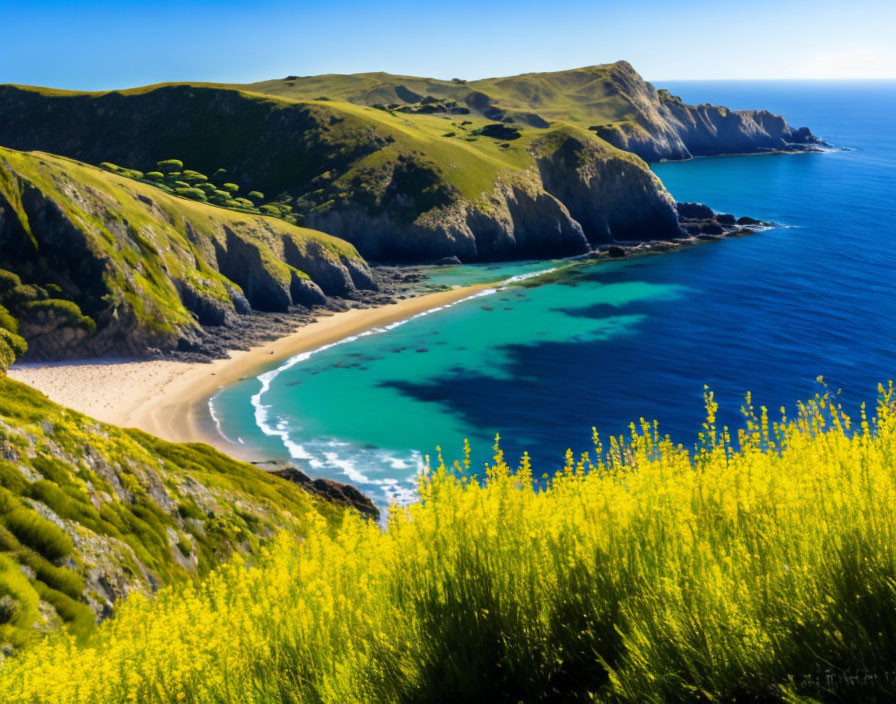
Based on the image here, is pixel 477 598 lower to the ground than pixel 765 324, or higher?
higher

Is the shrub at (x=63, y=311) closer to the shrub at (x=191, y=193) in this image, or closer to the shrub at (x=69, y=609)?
the shrub at (x=191, y=193)

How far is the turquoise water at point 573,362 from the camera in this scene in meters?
60.1

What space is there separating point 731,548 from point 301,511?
33263 millimetres

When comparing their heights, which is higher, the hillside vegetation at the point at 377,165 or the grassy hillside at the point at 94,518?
the hillside vegetation at the point at 377,165

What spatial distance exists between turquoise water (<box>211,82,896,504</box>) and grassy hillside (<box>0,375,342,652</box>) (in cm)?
1924

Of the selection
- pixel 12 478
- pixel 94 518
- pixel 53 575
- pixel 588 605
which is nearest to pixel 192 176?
pixel 94 518

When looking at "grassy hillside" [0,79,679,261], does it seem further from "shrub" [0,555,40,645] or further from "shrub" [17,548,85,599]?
"shrub" [0,555,40,645]

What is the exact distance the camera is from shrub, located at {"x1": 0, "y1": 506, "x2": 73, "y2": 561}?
2108 cm

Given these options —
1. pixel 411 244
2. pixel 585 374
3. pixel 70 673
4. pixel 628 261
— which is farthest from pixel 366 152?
pixel 70 673

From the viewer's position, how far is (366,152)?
14788 centimetres

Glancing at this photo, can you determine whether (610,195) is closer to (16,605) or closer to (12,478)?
(12,478)

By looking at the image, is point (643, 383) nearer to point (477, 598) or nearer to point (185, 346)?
point (185, 346)

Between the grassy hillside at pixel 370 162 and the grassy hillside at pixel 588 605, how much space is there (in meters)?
119

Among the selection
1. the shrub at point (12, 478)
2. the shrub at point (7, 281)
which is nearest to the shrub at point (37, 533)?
the shrub at point (12, 478)
